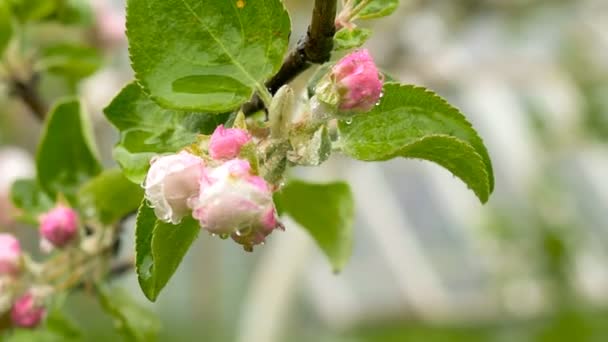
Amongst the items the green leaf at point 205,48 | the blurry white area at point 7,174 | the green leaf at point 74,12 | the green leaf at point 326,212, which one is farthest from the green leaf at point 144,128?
the blurry white area at point 7,174

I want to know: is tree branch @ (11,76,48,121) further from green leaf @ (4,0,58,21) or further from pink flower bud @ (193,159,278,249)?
pink flower bud @ (193,159,278,249)

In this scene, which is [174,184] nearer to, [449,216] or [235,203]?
[235,203]

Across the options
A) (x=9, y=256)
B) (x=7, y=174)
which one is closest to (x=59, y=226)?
(x=9, y=256)

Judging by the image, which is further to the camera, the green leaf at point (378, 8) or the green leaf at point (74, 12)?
the green leaf at point (74, 12)

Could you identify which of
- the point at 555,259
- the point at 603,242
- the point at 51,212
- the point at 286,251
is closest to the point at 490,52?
the point at 603,242

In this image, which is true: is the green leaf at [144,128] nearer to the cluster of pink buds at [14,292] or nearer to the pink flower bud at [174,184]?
the pink flower bud at [174,184]

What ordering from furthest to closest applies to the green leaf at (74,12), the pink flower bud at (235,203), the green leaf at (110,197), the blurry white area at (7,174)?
the blurry white area at (7,174) < the green leaf at (74,12) < the green leaf at (110,197) < the pink flower bud at (235,203)

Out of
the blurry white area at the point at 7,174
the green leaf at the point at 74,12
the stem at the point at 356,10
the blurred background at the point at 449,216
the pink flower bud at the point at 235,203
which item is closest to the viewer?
the pink flower bud at the point at 235,203
